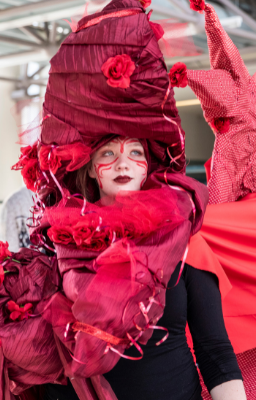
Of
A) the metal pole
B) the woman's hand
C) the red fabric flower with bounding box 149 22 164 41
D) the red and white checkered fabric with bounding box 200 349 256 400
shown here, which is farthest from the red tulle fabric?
the metal pole

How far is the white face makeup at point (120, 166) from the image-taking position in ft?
3.39

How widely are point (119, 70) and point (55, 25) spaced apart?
3688 millimetres

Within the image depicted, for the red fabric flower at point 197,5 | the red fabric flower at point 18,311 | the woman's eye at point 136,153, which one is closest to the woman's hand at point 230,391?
the red fabric flower at point 18,311

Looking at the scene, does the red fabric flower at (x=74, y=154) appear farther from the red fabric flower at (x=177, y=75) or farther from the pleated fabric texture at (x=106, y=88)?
the red fabric flower at (x=177, y=75)

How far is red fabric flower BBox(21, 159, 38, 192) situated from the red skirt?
18.8 inches

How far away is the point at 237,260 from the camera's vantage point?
119cm

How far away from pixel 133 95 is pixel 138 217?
28 cm

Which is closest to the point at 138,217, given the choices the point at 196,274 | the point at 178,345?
the point at 196,274

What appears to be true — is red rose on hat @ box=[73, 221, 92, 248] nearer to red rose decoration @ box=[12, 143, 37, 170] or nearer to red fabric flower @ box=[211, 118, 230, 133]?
red rose decoration @ box=[12, 143, 37, 170]

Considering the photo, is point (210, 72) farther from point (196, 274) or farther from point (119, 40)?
point (196, 274)

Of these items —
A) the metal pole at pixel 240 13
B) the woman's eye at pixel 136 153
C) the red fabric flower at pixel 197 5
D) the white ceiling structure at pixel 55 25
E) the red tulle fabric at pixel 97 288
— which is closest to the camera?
the red tulle fabric at pixel 97 288

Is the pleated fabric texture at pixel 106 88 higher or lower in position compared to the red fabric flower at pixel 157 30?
lower

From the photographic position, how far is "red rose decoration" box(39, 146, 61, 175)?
0.99 metres

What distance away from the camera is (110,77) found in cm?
92
